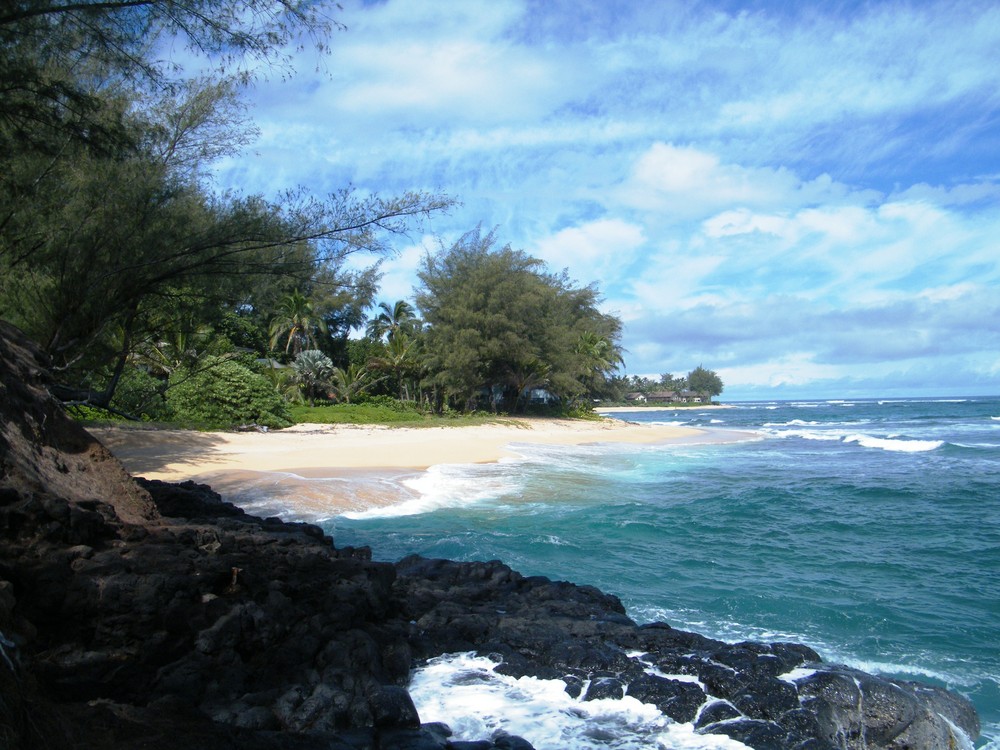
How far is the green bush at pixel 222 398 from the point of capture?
23.0 metres

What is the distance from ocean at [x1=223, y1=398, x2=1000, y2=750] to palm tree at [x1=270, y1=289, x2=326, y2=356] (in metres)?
20.6

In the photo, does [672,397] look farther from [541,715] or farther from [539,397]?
[541,715]

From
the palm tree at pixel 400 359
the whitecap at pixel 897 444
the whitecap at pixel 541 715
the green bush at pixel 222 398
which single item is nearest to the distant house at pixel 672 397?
the whitecap at pixel 897 444

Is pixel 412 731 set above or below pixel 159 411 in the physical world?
below

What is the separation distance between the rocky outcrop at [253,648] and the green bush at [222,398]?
Result: 1657 centimetres

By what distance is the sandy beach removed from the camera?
650 inches

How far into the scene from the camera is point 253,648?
4949mm

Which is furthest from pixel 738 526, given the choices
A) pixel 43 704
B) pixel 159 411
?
pixel 159 411

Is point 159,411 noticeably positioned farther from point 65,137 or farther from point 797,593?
point 797,593

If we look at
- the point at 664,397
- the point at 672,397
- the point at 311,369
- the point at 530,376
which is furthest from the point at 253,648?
the point at 672,397

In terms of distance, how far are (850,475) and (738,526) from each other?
881cm

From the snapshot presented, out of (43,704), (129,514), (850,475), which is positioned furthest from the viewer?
(850,475)

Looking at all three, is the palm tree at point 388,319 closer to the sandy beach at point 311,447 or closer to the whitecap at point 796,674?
the sandy beach at point 311,447

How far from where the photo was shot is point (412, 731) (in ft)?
14.8
